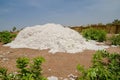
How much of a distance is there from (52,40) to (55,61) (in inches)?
86.2

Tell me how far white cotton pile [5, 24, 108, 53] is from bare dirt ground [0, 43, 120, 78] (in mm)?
478

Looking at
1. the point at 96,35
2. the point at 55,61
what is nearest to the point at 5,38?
the point at 96,35

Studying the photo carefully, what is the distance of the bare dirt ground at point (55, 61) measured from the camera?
27.3 feet

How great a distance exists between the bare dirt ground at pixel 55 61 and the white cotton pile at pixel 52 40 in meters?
0.48

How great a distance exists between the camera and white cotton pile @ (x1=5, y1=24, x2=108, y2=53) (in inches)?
430

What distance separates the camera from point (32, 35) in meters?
12.5

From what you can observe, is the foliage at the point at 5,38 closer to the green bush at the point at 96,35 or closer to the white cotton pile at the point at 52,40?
the white cotton pile at the point at 52,40

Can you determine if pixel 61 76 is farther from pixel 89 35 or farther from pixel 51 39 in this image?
pixel 89 35

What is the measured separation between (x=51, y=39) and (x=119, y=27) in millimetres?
11337

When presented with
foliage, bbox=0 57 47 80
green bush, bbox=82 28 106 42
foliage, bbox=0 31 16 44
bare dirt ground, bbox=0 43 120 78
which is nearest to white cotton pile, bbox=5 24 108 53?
bare dirt ground, bbox=0 43 120 78

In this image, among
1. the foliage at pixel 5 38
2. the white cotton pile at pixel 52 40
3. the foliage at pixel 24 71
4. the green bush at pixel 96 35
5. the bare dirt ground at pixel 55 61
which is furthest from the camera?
the green bush at pixel 96 35

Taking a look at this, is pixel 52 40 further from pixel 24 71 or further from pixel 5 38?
pixel 24 71

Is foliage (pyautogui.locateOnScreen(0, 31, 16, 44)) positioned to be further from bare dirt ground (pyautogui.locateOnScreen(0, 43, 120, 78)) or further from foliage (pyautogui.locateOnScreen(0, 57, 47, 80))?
foliage (pyautogui.locateOnScreen(0, 57, 47, 80))

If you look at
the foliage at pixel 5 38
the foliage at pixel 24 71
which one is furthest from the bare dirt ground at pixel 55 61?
the foliage at pixel 5 38
